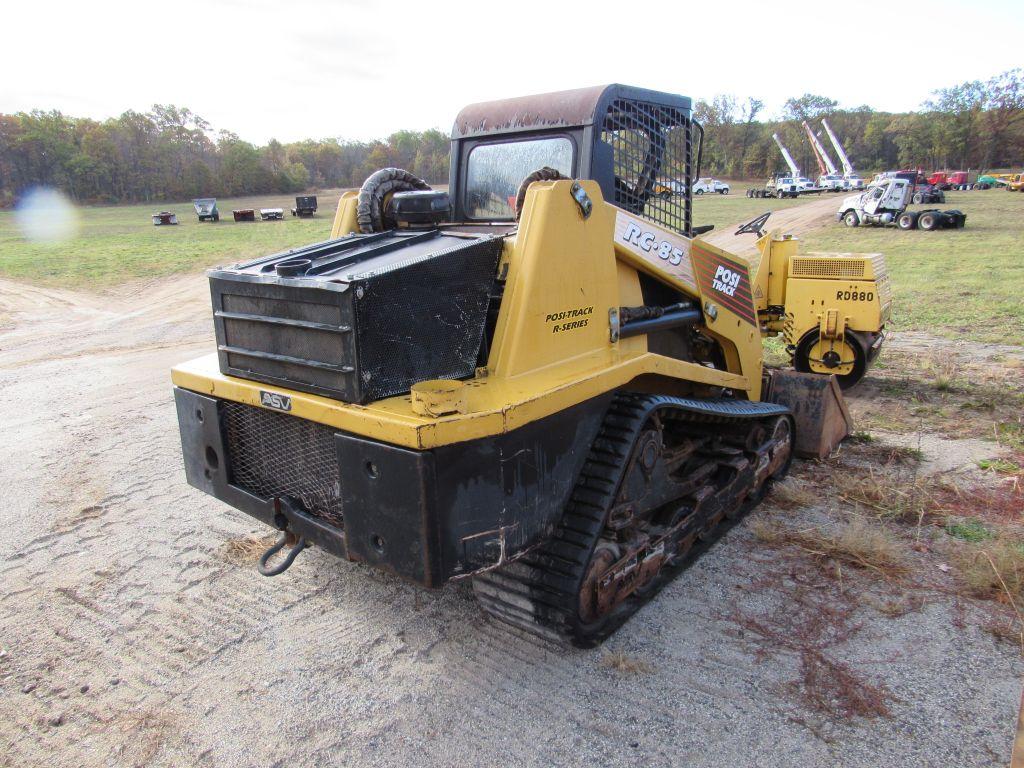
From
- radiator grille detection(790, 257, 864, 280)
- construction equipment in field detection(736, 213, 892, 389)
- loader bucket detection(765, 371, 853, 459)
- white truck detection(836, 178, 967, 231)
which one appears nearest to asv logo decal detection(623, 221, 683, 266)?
loader bucket detection(765, 371, 853, 459)

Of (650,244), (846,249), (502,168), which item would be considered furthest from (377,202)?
(846,249)

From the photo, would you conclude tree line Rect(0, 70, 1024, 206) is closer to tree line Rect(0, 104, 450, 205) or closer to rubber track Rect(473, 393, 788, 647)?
tree line Rect(0, 104, 450, 205)

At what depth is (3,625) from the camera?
3768 mm

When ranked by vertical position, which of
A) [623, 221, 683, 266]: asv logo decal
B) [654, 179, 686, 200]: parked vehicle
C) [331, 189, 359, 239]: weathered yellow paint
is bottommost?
[623, 221, 683, 266]: asv logo decal

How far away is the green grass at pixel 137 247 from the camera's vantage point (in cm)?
2009

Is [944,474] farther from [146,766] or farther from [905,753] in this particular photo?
[146,766]

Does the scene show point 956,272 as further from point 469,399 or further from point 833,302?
point 469,399

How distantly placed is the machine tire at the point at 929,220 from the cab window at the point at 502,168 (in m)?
25.3

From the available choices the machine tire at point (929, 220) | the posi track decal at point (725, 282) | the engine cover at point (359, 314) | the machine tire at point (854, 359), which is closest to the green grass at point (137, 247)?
the machine tire at point (854, 359)

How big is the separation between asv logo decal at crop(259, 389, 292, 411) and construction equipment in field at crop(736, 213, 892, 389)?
556cm

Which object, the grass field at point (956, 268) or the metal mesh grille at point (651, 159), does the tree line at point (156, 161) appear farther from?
the metal mesh grille at point (651, 159)

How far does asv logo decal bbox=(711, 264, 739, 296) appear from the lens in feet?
15.4

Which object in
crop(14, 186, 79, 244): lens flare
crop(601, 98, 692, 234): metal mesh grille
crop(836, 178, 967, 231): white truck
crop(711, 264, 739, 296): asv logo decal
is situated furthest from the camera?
crop(14, 186, 79, 244): lens flare

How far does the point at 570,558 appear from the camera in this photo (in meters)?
3.30
